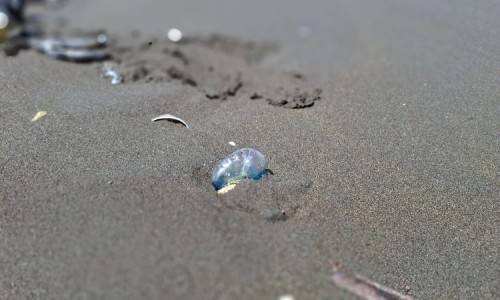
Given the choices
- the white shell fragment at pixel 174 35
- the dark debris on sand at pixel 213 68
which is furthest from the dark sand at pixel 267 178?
the white shell fragment at pixel 174 35

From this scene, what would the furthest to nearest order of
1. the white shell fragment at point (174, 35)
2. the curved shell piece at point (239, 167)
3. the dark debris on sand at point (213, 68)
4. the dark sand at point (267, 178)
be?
the white shell fragment at point (174, 35) < the dark debris on sand at point (213, 68) < the curved shell piece at point (239, 167) < the dark sand at point (267, 178)

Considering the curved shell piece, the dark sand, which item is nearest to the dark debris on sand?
the dark sand

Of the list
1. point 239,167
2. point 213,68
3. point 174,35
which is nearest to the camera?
point 239,167

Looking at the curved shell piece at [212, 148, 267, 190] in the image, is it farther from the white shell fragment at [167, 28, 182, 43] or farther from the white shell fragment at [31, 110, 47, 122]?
the white shell fragment at [167, 28, 182, 43]

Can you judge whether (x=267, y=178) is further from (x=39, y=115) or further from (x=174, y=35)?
(x=174, y=35)

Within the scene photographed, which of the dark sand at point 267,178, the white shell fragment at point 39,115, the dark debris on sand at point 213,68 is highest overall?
the dark sand at point 267,178

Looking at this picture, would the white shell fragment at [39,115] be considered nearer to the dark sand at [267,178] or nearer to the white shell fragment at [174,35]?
the dark sand at [267,178]

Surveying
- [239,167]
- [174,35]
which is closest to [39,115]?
[239,167]
